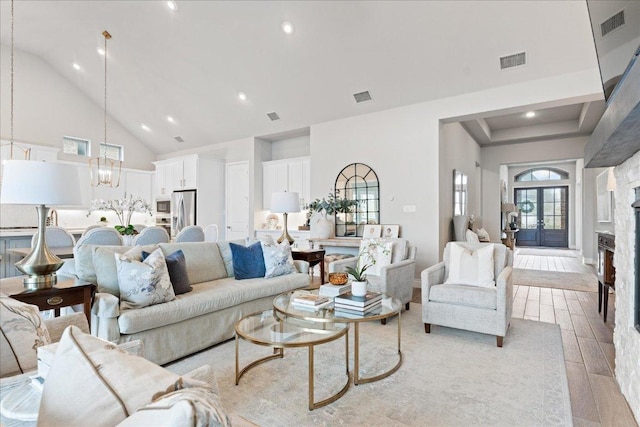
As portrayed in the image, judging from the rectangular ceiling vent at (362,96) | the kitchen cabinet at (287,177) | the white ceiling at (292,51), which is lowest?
the kitchen cabinet at (287,177)

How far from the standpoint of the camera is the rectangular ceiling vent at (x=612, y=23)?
1539 mm

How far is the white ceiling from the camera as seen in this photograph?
408 centimetres

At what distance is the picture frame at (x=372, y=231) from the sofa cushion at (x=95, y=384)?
5159 mm

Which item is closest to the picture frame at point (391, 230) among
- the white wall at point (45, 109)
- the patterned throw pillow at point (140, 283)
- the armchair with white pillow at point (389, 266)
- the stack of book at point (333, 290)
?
the armchair with white pillow at point (389, 266)

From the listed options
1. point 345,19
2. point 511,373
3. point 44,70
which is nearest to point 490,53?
point 345,19

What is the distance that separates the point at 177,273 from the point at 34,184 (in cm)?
122

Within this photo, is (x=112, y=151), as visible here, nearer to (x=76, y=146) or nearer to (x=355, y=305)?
(x=76, y=146)

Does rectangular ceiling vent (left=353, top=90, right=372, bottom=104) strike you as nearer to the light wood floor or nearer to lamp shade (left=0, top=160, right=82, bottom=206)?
the light wood floor

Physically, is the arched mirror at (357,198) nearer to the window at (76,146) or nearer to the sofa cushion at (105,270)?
the sofa cushion at (105,270)

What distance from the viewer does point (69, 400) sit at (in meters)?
0.75

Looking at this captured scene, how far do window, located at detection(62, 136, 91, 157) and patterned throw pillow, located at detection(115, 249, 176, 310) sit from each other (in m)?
6.84

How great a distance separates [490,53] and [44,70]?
28.1 ft

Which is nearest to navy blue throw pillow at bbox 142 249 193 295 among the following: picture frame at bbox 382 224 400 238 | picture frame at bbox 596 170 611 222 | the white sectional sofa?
the white sectional sofa

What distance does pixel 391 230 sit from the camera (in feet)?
18.7
